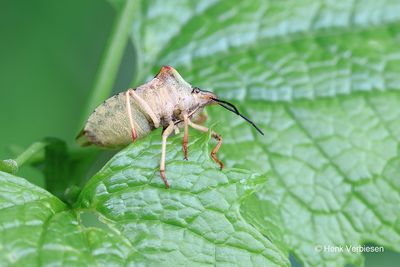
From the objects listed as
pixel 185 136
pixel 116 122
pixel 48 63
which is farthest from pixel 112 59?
pixel 48 63

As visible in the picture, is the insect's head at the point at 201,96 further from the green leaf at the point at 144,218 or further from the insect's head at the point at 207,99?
the green leaf at the point at 144,218

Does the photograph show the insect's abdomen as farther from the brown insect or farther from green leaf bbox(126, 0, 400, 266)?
green leaf bbox(126, 0, 400, 266)

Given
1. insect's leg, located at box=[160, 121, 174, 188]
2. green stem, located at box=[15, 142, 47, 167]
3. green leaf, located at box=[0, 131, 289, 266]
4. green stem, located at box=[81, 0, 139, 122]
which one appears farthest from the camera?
green stem, located at box=[81, 0, 139, 122]

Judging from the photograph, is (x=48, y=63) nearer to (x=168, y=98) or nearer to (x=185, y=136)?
(x=168, y=98)

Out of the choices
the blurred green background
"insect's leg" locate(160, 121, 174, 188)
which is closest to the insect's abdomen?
"insect's leg" locate(160, 121, 174, 188)

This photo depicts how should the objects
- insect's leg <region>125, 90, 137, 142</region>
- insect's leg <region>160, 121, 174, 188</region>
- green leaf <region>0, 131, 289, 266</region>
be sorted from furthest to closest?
1. insect's leg <region>125, 90, 137, 142</region>
2. insect's leg <region>160, 121, 174, 188</region>
3. green leaf <region>0, 131, 289, 266</region>

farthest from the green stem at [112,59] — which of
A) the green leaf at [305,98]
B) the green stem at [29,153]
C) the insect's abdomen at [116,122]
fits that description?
the green stem at [29,153]
